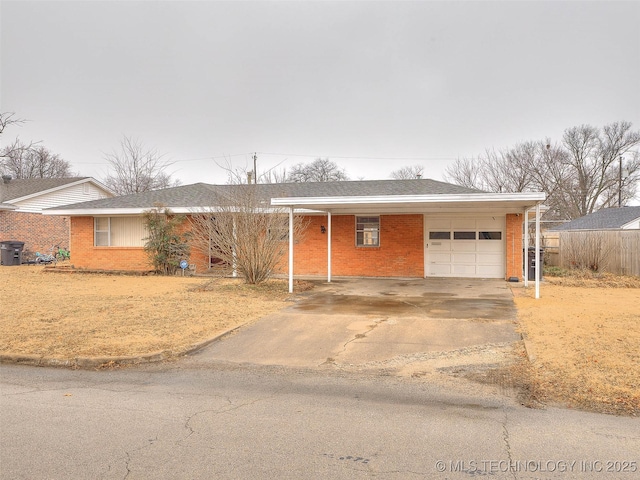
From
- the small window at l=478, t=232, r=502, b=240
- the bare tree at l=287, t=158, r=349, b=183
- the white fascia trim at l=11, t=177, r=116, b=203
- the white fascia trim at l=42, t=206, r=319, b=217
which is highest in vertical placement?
the bare tree at l=287, t=158, r=349, b=183

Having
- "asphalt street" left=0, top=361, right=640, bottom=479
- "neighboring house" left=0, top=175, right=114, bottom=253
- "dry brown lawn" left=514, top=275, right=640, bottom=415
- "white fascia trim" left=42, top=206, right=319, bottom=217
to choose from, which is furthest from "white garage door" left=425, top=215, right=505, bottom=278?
"neighboring house" left=0, top=175, right=114, bottom=253

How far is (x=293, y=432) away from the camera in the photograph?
4.25 m

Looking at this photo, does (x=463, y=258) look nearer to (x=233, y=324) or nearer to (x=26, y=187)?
(x=233, y=324)

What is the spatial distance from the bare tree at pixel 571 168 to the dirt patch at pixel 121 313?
3050cm

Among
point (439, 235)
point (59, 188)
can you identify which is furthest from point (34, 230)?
point (439, 235)

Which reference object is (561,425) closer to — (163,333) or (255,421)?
(255,421)

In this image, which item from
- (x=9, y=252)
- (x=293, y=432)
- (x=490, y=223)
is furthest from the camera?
(x=9, y=252)

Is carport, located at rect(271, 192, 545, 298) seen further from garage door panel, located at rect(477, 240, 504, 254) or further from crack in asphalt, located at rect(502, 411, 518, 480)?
crack in asphalt, located at rect(502, 411, 518, 480)

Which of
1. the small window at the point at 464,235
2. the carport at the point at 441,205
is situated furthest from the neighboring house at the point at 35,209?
the small window at the point at 464,235

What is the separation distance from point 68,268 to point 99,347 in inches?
559

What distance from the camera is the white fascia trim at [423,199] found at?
1169 centimetres

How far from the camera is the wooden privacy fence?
1831 cm

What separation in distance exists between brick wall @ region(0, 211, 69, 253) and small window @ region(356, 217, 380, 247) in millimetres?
18679

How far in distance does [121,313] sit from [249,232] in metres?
4.70
